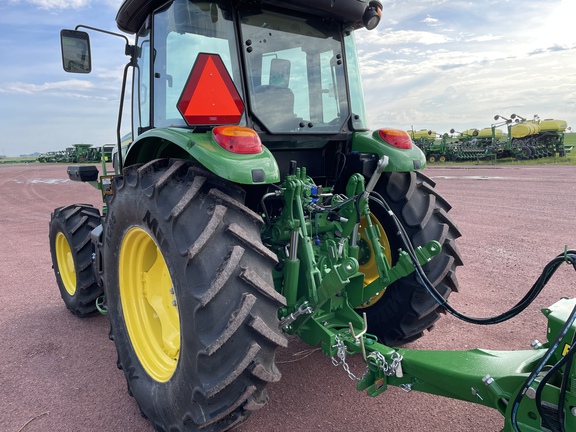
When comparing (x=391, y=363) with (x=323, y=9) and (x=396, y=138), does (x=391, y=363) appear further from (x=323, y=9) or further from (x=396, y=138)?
(x=323, y=9)

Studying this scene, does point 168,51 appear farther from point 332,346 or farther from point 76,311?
point 76,311

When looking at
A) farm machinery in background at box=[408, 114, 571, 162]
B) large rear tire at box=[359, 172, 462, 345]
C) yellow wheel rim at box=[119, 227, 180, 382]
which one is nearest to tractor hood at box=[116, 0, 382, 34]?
large rear tire at box=[359, 172, 462, 345]

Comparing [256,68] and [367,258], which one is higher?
[256,68]

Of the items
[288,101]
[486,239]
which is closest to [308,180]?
[288,101]

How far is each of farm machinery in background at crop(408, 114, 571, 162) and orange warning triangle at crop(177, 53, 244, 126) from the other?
25161mm

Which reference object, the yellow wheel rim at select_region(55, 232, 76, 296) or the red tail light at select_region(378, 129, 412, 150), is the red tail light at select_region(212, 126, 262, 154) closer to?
the red tail light at select_region(378, 129, 412, 150)

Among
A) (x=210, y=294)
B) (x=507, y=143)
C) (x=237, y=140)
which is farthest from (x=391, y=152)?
(x=507, y=143)

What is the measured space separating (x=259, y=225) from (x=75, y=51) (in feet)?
7.34

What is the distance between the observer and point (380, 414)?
8.18 feet

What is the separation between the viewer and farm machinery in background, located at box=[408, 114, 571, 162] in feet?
82.3

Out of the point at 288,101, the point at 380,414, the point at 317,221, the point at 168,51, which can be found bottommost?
the point at 380,414

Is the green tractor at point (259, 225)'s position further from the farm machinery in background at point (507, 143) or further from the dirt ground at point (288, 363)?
the farm machinery in background at point (507, 143)

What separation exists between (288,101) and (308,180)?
52 cm

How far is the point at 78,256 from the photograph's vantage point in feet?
12.7
